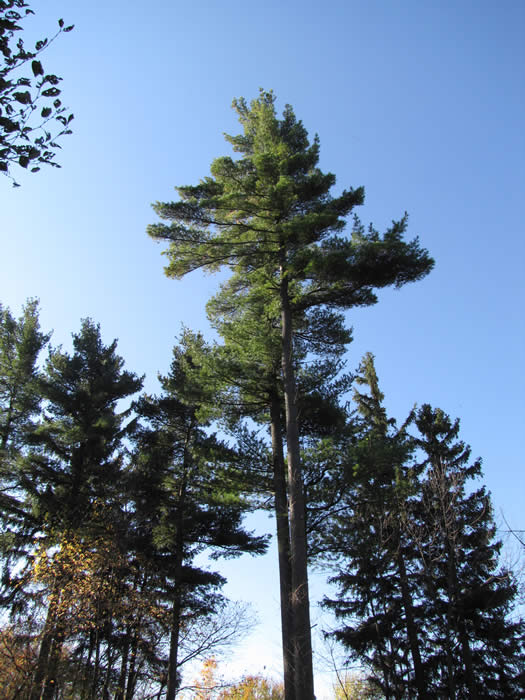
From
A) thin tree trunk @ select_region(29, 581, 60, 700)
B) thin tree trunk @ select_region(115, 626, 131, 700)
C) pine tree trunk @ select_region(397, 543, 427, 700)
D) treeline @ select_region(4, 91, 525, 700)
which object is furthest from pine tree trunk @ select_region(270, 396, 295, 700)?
thin tree trunk @ select_region(29, 581, 60, 700)

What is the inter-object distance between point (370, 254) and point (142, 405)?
32.1 feet

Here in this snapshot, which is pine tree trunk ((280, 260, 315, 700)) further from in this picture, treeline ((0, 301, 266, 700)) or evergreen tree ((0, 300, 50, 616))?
evergreen tree ((0, 300, 50, 616))

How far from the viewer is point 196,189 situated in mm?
13859

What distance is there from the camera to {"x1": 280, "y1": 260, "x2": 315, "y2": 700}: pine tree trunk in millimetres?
8387

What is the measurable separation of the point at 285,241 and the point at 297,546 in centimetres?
787

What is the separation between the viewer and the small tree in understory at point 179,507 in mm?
12656

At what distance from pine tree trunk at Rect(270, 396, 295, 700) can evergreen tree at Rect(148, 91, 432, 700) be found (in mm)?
1340

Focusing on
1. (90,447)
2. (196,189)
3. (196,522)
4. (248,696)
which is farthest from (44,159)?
(248,696)

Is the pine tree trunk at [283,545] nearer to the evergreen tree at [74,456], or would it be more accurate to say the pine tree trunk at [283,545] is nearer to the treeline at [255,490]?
the treeline at [255,490]

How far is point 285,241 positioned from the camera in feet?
43.1

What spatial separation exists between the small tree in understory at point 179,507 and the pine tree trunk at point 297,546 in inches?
77.5

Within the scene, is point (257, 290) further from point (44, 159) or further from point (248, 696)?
point (248, 696)

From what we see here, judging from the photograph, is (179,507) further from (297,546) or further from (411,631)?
(411,631)

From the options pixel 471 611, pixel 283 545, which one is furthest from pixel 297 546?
pixel 471 611
